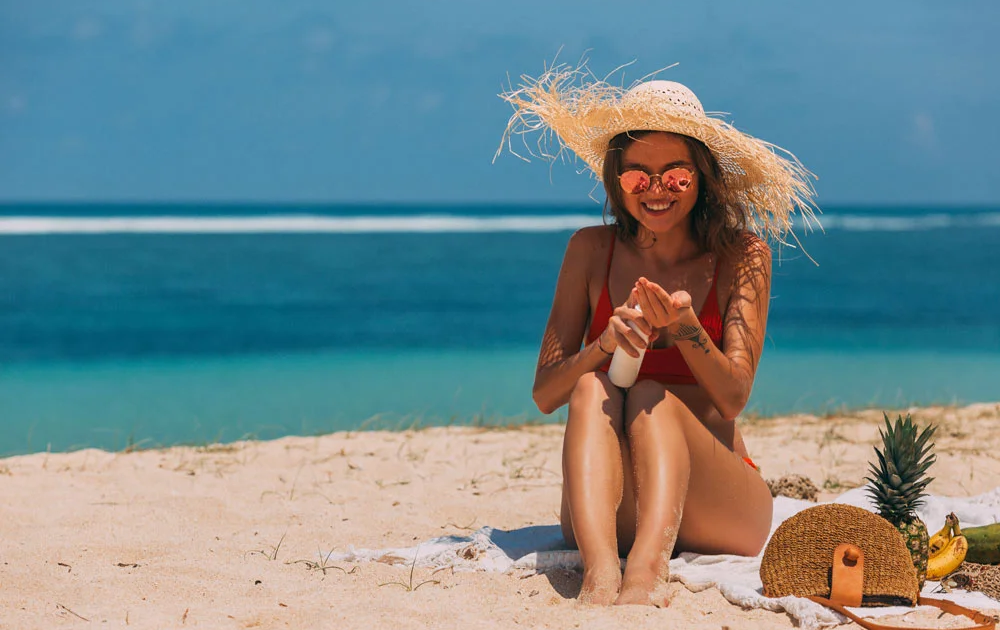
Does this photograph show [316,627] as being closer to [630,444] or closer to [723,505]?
[630,444]

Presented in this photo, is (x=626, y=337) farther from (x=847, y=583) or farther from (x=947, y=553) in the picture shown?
(x=947, y=553)

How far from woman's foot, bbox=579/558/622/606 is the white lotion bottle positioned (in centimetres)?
64

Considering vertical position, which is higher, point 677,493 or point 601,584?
point 677,493

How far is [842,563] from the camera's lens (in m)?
3.46

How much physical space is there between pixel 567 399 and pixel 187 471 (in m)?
2.77

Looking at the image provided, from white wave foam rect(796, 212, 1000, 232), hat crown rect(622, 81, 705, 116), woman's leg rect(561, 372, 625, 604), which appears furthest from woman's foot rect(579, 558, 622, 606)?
white wave foam rect(796, 212, 1000, 232)

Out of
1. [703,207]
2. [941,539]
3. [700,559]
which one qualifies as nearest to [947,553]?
[941,539]

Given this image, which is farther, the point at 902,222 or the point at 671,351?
the point at 902,222

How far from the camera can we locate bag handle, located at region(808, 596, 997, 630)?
3211 mm

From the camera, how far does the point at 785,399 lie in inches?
427

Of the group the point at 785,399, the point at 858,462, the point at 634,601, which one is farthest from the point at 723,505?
the point at 785,399

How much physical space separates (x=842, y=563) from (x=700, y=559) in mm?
591

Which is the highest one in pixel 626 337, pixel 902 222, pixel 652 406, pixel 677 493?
pixel 902 222

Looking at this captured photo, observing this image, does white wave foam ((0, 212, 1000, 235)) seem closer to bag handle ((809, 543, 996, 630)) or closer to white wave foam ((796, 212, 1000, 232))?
white wave foam ((796, 212, 1000, 232))
